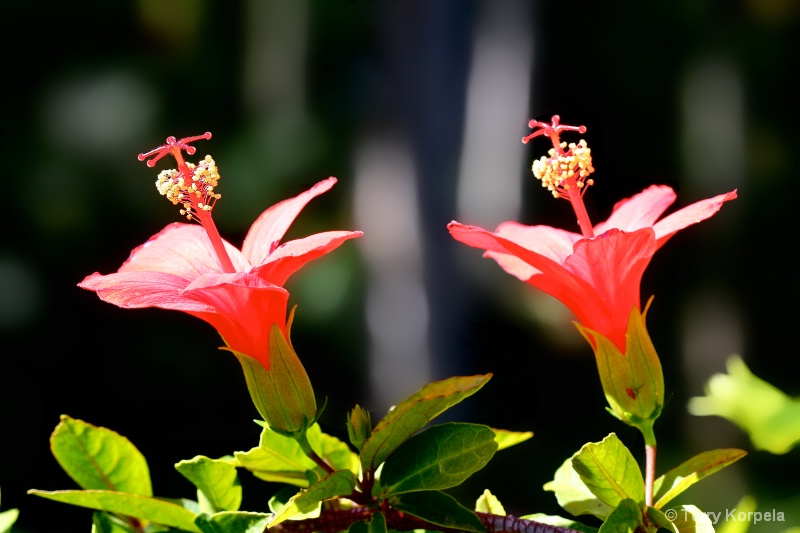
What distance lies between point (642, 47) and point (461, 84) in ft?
0.91

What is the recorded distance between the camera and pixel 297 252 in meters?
0.54

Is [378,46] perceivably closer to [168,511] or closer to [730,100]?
[730,100]

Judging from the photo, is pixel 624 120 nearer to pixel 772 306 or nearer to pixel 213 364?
pixel 772 306

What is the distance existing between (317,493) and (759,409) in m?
0.47

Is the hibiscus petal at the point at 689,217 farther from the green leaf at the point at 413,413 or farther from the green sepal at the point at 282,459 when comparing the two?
the green sepal at the point at 282,459

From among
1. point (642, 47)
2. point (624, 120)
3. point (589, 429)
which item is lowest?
point (589, 429)

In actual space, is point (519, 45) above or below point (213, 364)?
above

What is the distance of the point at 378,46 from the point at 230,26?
0.75ft

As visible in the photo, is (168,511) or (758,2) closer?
(168,511)

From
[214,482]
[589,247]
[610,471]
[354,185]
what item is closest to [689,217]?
[589,247]

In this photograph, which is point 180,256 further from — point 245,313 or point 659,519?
point 659,519

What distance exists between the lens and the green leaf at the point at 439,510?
59cm

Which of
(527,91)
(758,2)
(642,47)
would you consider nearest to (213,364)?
(527,91)

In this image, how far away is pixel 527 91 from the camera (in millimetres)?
1247
